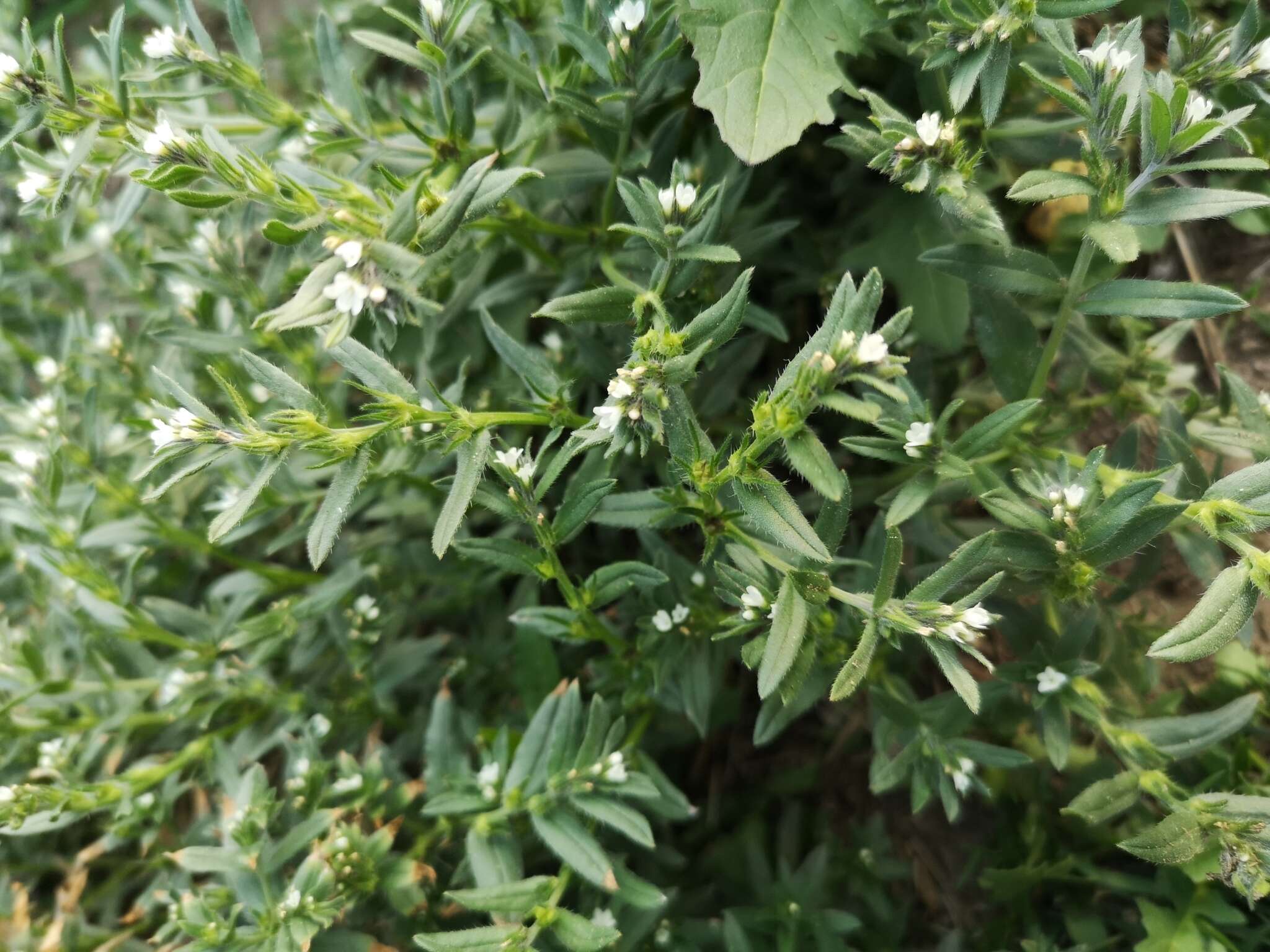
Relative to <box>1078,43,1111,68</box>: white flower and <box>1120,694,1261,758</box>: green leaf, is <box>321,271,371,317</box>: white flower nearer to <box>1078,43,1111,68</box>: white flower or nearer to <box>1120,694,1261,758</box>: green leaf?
<box>1078,43,1111,68</box>: white flower

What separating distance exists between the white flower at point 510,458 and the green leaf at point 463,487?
53mm

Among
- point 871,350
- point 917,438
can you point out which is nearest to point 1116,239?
point 917,438

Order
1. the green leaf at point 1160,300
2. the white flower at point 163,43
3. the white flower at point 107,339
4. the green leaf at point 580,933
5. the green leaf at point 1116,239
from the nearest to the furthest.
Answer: the green leaf at point 1116,239 → the green leaf at point 1160,300 → the green leaf at point 580,933 → the white flower at point 163,43 → the white flower at point 107,339

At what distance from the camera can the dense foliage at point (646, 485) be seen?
83.4 inches

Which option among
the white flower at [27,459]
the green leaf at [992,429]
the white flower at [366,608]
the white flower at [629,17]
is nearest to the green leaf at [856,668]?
the green leaf at [992,429]

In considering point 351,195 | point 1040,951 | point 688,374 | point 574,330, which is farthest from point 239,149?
point 1040,951

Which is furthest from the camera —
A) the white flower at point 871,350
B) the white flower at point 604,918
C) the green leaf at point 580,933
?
the white flower at point 604,918

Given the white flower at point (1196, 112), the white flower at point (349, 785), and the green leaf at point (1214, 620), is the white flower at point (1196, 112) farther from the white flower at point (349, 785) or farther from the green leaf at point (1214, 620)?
the white flower at point (349, 785)

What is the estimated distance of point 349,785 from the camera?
2785 mm

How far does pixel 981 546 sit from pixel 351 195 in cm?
174

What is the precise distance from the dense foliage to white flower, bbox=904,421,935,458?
15 millimetres

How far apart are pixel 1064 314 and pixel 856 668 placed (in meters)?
1.11

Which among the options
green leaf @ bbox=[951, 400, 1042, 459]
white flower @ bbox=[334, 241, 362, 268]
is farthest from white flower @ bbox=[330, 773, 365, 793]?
green leaf @ bbox=[951, 400, 1042, 459]

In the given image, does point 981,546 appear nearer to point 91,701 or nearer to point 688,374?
point 688,374
